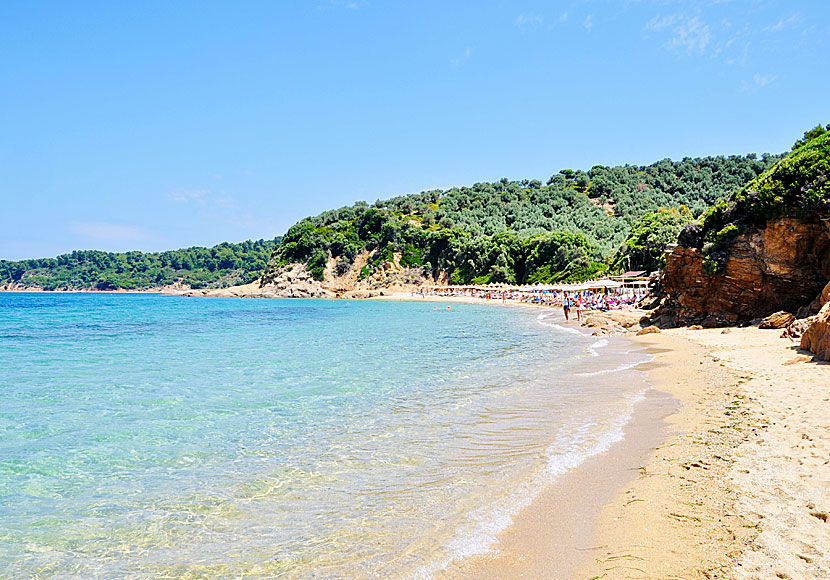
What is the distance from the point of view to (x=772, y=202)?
2002 cm

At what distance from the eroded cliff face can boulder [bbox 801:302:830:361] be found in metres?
8.01

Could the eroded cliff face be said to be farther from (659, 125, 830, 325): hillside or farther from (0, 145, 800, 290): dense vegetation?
(0, 145, 800, 290): dense vegetation

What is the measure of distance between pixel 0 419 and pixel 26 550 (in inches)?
237

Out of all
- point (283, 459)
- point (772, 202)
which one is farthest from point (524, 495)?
point (772, 202)

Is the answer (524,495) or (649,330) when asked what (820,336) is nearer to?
(524,495)

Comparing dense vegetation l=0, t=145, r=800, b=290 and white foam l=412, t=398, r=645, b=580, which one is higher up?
dense vegetation l=0, t=145, r=800, b=290

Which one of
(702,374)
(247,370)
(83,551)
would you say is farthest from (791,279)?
(83,551)

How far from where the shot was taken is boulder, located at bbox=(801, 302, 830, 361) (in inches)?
458

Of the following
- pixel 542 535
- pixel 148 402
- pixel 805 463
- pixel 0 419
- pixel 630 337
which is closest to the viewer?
pixel 542 535

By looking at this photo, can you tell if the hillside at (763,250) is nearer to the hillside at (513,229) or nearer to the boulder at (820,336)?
the boulder at (820,336)

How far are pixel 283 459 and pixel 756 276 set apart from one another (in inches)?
832

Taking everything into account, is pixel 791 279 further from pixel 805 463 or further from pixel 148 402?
pixel 148 402

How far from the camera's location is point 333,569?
423 centimetres

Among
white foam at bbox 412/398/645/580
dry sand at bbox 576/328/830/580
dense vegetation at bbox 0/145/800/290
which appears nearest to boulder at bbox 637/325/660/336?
dry sand at bbox 576/328/830/580
